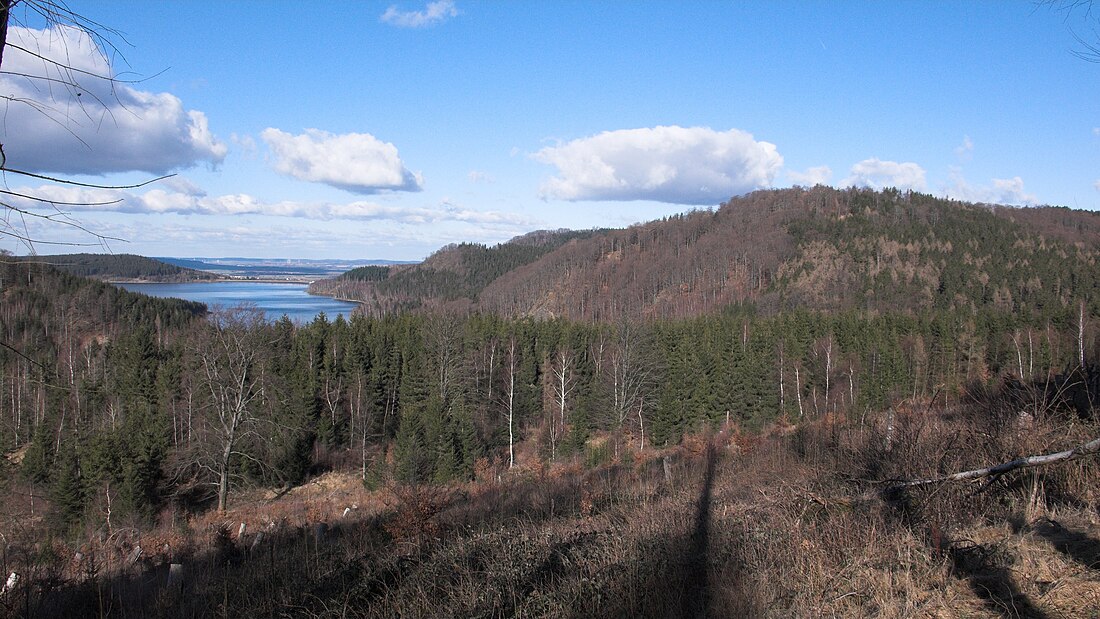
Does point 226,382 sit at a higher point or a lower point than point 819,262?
lower

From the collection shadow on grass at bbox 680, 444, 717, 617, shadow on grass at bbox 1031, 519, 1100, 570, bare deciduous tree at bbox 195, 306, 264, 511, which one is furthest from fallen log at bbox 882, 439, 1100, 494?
bare deciduous tree at bbox 195, 306, 264, 511

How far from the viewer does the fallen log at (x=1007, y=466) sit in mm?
4344

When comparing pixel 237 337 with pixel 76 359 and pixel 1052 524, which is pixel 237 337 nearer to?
pixel 1052 524

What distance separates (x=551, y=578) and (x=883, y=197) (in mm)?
154653

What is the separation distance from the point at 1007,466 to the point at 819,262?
110 m

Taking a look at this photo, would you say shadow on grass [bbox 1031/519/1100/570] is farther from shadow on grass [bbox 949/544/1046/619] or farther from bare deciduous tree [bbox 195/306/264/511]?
bare deciduous tree [bbox 195/306/264/511]

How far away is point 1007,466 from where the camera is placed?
178 inches

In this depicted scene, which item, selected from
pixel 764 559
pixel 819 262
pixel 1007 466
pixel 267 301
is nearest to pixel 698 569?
pixel 764 559

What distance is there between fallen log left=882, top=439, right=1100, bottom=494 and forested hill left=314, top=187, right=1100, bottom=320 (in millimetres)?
70733

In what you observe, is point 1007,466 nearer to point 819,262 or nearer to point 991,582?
point 991,582

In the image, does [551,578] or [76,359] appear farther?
[76,359]

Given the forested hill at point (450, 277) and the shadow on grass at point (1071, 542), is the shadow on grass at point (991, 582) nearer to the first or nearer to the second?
the shadow on grass at point (1071, 542)

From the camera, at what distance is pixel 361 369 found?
40.1 metres

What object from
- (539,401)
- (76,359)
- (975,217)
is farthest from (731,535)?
(975,217)
